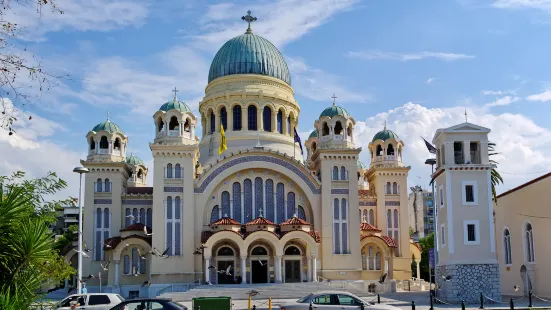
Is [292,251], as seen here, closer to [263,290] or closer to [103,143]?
[263,290]

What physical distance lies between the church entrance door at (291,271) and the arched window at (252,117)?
1302 cm

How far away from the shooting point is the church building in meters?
52.1

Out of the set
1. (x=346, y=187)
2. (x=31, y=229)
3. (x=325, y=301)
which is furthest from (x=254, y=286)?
(x=31, y=229)

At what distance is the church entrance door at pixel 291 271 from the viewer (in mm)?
53625

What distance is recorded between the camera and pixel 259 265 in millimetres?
53531

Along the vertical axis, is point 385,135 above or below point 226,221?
above

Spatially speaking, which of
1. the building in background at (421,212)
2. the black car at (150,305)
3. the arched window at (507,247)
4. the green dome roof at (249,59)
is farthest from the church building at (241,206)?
the building in background at (421,212)

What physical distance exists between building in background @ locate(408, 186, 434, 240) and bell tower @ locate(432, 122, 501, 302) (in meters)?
65.2

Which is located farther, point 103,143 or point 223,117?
point 223,117

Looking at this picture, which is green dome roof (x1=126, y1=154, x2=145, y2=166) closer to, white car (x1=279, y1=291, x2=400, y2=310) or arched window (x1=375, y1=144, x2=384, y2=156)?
arched window (x1=375, y1=144, x2=384, y2=156)

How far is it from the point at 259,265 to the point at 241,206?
4.95 metres

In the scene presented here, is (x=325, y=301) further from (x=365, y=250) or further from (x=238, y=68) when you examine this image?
(x=238, y=68)

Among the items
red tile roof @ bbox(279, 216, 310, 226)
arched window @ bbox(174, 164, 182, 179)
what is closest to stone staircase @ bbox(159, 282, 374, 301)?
red tile roof @ bbox(279, 216, 310, 226)

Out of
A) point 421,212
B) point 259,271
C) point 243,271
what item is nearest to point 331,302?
point 243,271
